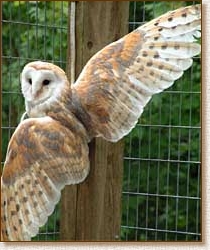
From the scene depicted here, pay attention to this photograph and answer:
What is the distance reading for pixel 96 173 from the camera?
2.27m

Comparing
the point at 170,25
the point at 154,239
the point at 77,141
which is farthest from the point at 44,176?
the point at 170,25

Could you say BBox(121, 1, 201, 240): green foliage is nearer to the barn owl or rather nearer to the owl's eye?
the barn owl

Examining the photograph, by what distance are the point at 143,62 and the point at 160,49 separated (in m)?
0.05

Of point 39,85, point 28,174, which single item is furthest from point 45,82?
point 28,174

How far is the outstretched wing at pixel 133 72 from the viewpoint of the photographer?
225cm

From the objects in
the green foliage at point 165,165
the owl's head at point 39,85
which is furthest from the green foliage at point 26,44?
the green foliage at point 165,165

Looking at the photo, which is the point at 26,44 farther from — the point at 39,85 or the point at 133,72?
the point at 133,72

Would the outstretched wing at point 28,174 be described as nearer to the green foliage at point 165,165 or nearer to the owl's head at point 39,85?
the owl's head at point 39,85

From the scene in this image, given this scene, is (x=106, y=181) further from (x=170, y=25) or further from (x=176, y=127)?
(x=170, y=25)

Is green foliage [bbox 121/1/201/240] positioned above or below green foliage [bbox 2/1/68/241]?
below

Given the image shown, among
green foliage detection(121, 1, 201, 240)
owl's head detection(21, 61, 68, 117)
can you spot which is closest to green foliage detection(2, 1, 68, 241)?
owl's head detection(21, 61, 68, 117)

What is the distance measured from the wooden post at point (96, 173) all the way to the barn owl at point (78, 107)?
0.07ft

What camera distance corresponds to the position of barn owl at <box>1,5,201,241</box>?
7.25 ft

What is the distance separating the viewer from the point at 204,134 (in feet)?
7.36
